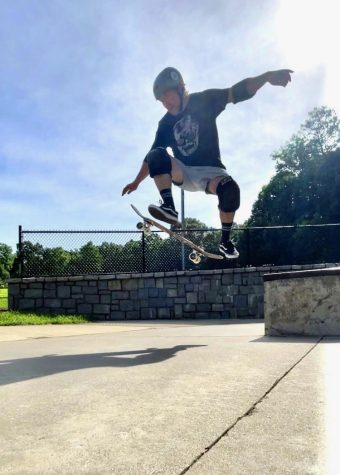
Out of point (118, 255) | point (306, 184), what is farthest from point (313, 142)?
point (118, 255)

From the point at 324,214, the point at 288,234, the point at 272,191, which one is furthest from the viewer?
the point at 272,191

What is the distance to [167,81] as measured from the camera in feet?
20.0

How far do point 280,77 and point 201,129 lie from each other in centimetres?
128

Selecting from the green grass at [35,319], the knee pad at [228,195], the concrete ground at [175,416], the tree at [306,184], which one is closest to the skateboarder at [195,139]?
the knee pad at [228,195]

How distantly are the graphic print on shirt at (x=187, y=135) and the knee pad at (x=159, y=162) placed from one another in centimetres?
26

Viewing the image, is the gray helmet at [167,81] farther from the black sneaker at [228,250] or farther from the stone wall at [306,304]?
the stone wall at [306,304]

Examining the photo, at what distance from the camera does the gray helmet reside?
6091mm

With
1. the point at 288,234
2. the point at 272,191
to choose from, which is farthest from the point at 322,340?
the point at 272,191

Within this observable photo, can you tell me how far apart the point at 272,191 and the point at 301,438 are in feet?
109

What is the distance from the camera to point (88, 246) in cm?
1169

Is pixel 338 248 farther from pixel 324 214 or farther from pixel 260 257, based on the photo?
pixel 324 214

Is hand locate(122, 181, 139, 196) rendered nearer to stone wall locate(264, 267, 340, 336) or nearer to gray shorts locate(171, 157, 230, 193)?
gray shorts locate(171, 157, 230, 193)

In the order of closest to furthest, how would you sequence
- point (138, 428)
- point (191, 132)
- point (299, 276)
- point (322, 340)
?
point (138, 428)
point (322, 340)
point (299, 276)
point (191, 132)

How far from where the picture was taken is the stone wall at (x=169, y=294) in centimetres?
1133
